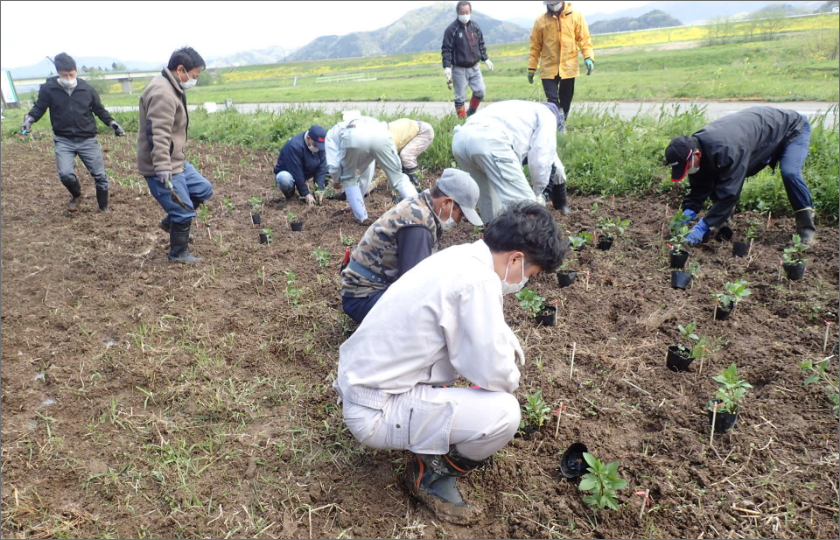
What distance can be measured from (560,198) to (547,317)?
232cm

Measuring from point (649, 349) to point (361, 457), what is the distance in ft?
6.29

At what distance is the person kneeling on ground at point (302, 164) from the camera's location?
6.37 meters

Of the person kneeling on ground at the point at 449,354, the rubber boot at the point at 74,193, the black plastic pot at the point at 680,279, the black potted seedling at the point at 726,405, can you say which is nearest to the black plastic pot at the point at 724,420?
the black potted seedling at the point at 726,405

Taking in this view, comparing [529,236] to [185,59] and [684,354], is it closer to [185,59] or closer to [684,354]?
[684,354]

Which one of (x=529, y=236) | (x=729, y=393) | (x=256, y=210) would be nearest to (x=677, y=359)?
(x=729, y=393)

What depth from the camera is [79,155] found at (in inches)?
250

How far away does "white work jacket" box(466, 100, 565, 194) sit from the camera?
178 inches

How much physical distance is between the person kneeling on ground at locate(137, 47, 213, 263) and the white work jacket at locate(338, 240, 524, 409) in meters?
3.36

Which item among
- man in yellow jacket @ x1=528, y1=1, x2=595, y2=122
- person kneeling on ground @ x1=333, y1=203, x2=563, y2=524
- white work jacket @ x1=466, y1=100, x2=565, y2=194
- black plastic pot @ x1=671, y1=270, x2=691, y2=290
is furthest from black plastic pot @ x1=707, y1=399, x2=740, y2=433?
man in yellow jacket @ x1=528, y1=1, x2=595, y2=122

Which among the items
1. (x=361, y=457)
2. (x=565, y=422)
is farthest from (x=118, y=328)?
(x=565, y=422)

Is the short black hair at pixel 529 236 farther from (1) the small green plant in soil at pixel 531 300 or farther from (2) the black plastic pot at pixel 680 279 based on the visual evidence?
(2) the black plastic pot at pixel 680 279

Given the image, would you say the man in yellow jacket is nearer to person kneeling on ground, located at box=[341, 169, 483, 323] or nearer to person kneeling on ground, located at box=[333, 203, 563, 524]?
person kneeling on ground, located at box=[341, 169, 483, 323]

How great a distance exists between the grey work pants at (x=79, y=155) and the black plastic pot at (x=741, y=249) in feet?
21.9

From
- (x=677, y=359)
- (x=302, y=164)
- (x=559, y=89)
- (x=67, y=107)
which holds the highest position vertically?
(x=67, y=107)
